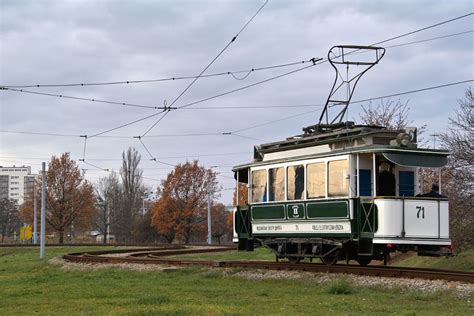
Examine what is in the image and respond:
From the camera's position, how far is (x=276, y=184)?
20297 millimetres

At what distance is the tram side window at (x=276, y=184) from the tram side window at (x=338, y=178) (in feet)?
6.56

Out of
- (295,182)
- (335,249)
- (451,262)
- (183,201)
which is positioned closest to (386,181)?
(335,249)

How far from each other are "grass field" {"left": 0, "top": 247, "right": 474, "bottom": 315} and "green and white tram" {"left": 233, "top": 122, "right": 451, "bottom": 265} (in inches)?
64.0

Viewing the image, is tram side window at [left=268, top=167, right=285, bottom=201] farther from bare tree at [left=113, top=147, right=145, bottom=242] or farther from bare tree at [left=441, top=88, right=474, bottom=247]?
bare tree at [left=113, top=147, right=145, bottom=242]

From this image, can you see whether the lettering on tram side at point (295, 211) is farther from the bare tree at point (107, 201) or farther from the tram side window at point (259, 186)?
the bare tree at point (107, 201)

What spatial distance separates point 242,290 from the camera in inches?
643

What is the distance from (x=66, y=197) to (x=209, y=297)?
54476mm

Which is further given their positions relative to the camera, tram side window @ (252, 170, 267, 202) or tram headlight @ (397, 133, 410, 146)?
tram side window @ (252, 170, 267, 202)

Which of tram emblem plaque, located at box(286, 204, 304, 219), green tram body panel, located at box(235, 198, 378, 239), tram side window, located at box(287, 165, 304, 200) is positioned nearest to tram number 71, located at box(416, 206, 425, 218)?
green tram body panel, located at box(235, 198, 378, 239)

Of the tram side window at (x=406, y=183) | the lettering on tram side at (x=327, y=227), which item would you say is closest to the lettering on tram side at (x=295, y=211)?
the lettering on tram side at (x=327, y=227)

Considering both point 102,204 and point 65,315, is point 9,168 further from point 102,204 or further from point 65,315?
A: point 65,315

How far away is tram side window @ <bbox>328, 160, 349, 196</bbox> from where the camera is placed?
17.9 m

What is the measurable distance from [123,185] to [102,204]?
5.25m

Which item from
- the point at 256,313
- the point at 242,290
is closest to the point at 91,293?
the point at 242,290
